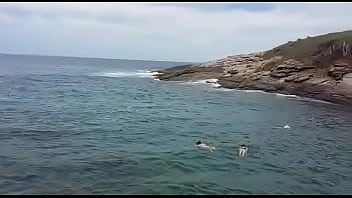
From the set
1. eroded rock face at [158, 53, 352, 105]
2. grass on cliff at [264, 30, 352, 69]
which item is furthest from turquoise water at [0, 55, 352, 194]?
grass on cliff at [264, 30, 352, 69]

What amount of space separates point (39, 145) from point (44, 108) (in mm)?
19079

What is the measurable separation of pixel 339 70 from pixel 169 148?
46532 mm

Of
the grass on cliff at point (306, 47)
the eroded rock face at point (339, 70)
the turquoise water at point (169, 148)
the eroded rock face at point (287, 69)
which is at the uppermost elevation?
the grass on cliff at point (306, 47)

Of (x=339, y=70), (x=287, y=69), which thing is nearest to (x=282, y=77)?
(x=287, y=69)

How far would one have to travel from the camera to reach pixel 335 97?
2319 inches

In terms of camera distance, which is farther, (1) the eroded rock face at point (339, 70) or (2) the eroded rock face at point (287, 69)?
(2) the eroded rock face at point (287, 69)

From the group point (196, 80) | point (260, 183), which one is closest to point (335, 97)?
point (196, 80)

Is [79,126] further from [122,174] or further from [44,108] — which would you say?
[122,174]

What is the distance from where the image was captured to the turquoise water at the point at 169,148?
2050 cm

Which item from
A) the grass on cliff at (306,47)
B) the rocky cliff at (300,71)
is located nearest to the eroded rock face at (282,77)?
the rocky cliff at (300,71)

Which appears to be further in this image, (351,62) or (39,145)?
(351,62)

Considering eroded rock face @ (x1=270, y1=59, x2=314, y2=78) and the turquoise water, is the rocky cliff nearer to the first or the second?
eroded rock face @ (x1=270, y1=59, x2=314, y2=78)

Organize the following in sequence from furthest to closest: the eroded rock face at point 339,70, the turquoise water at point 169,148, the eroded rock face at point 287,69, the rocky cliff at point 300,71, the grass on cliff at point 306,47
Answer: the grass on cliff at point 306,47 < the eroded rock face at point 287,69 < the eroded rock face at point 339,70 < the rocky cliff at point 300,71 < the turquoise water at point 169,148

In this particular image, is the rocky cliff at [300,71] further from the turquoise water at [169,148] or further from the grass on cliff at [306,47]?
the turquoise water at [169,148]
